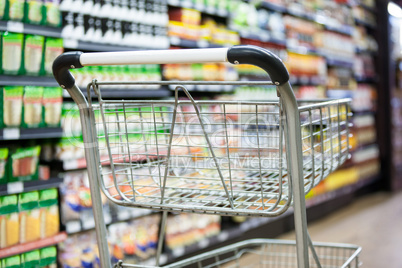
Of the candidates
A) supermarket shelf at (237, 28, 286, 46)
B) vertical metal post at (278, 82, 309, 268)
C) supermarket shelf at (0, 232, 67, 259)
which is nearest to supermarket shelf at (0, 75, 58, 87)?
supermarket shelf at (0, 232, 67, 259)

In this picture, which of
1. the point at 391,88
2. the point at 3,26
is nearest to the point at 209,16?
the point at 3,26

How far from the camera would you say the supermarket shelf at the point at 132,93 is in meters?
2.41

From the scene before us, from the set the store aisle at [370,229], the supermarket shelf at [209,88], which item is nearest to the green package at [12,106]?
the supermarket shelf at [209,88]

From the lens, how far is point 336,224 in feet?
14.1

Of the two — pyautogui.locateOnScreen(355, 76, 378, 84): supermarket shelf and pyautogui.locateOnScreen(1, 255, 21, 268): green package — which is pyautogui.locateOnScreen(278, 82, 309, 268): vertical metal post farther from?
pyautogui.locateOnScreen(355, 76, 378, 84): supermarket shelf

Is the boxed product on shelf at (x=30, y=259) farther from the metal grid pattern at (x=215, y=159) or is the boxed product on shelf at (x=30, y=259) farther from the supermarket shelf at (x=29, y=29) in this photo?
the supermarket shelf at (x=29, y=29)

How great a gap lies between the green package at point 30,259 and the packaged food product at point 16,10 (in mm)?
1048

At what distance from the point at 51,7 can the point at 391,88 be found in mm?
4755

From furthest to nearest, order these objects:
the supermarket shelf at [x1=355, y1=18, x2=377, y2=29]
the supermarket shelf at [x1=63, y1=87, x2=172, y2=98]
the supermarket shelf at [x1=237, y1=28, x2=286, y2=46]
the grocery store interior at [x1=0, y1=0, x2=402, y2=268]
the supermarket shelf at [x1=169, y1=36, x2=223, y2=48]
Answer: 1. the supermarket shelf at [x1=355, y1=18, x2=377, y2=29]
2. the supermarket shelf at [x1=237, y1=28, x2=286, y2=46]
3. the supermarket shelf at [x1=169, y1=36, x2=223, y2=48]
4. the supermarket shelf at [x1=63, y1=87, x2=172, y2=98]
5. the grocery store interior at [x1=0, y1=0, x2=402, y2=268]

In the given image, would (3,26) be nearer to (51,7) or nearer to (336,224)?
(51,7)

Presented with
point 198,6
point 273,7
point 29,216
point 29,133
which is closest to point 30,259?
point 29,216

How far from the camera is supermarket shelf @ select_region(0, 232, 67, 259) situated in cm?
198

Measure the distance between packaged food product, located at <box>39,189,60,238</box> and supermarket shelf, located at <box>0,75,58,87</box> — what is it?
498 mm

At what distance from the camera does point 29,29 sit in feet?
6.85
